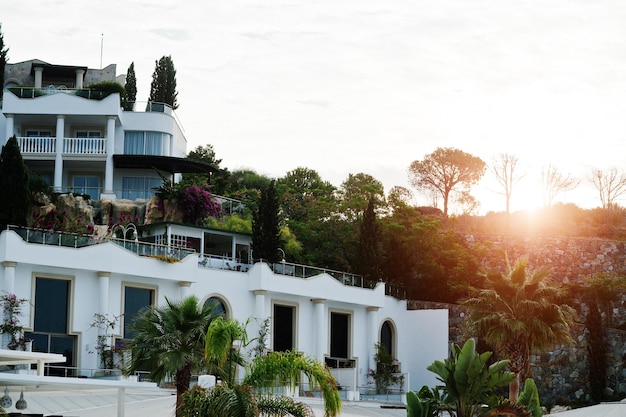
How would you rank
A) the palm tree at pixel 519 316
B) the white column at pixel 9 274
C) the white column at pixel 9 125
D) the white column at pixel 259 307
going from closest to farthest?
the white column at pixel 9 274 < the palm tree at pixel 519 316 < the white column at pixel 259 307 < the white column at pixel 9 125

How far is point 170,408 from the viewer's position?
1511 inches

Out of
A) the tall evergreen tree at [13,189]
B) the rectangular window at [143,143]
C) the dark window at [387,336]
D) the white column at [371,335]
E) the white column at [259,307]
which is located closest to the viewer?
the tall evergreen tree at [13,189]

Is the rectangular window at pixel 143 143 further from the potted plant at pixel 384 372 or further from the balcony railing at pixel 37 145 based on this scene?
the potted plant at pixel 384 372

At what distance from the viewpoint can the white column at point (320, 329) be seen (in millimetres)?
55338

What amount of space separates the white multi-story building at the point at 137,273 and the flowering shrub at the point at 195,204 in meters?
1.41

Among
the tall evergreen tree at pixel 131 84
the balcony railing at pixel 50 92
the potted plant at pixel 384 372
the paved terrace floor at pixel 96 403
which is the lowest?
the paved terrace floor at pixel 96 403

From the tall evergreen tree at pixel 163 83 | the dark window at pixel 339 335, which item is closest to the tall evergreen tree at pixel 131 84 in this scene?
the tall evergreen tree at pixel 163 83

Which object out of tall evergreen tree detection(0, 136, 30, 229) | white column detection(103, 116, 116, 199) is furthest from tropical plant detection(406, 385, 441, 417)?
white column detection(103, 116, 116, 199)

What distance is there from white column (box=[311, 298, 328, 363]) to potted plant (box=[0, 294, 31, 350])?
15567mm

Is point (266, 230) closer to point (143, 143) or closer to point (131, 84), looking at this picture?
point (143, 143)

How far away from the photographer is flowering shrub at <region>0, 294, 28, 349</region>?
43.8 m

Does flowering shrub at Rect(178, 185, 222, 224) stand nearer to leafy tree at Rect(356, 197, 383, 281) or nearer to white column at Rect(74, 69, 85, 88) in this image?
leafy tree at Rect(356, 197, 383, 281)

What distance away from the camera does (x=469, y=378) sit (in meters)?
36.3

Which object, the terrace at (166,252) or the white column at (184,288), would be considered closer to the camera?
the terrace at (166,252)
